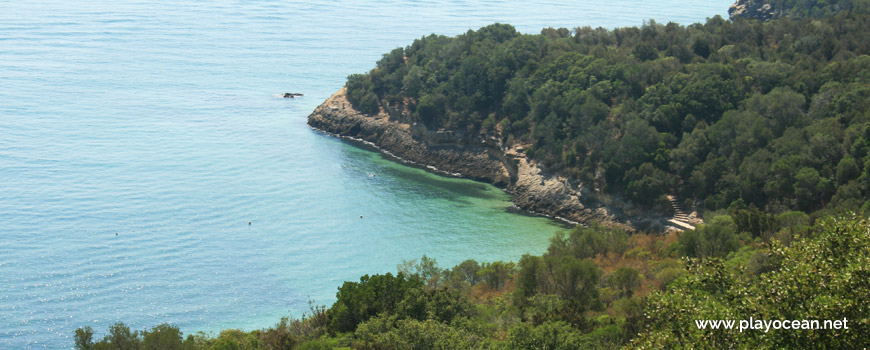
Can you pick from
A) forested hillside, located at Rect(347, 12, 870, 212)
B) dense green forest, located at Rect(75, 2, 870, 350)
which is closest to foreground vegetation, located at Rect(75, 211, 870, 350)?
dense green forest, located at Rect(75, 2, 870, 350)

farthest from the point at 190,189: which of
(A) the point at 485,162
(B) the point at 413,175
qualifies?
(A) the point at 485,162

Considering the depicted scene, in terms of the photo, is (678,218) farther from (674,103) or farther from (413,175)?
(413,175)

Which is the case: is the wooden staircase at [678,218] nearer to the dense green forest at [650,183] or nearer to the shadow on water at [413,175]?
the dense green forest at [650,183]

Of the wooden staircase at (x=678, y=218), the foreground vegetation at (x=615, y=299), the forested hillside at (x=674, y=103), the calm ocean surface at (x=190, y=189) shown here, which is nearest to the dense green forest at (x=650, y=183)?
the foreground vegetation at (x=615, y=299)

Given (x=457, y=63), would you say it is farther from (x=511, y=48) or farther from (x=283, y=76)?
(x=283, y=76)

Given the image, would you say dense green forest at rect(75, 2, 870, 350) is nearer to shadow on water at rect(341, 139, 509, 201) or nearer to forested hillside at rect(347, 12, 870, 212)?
forested hillside at rect(347, 12, 870, 212)
